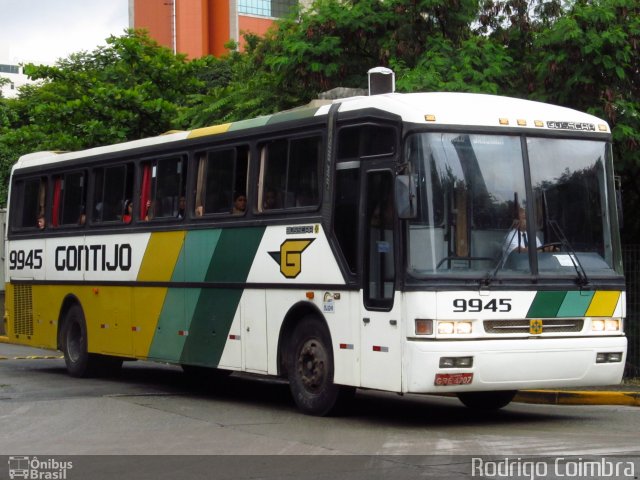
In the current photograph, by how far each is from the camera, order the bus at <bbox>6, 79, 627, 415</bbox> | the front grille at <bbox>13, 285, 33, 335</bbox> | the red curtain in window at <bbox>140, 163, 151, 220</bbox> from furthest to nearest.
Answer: the front grille at <bbox>13, 285, 33, 335</bbox> < the red curtain in window at <bbox>140, 163, 151, 220</bbox> < the bus at <bbox>6, 79, 627, 415</bbox>

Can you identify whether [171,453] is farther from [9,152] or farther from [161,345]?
[9,152]

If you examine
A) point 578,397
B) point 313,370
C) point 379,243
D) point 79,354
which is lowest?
point 578,397

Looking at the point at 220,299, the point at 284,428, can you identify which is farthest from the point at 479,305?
the point at 220,299

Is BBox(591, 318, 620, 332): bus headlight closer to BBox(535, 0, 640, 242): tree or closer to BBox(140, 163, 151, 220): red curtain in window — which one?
BBox(535, 0, 640, 242): tree

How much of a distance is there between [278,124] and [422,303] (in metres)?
3.54

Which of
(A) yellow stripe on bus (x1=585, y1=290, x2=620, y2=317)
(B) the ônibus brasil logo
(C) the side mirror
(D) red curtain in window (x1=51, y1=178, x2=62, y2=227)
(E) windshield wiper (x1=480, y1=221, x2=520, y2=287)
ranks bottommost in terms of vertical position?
(B) the ônibus brasil logo

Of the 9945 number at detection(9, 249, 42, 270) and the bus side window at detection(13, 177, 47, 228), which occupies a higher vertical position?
the bus side window at detection(13, 177, 47, 228)

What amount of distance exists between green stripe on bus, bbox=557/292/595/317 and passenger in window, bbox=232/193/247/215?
13.9 ft

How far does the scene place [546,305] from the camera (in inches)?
493

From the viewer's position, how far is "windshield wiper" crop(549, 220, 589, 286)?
12.8 metres

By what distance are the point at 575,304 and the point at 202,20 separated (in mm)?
68240

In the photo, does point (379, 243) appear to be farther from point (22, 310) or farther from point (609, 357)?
point (22, 310)

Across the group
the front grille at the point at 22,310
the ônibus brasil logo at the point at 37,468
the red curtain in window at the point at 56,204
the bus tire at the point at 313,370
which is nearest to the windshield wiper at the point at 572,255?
the bus tire at the point at 313,370

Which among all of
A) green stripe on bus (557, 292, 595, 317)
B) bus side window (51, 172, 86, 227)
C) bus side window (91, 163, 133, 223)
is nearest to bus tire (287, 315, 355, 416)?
green stripe on bus (557, 292, 595, 317)
